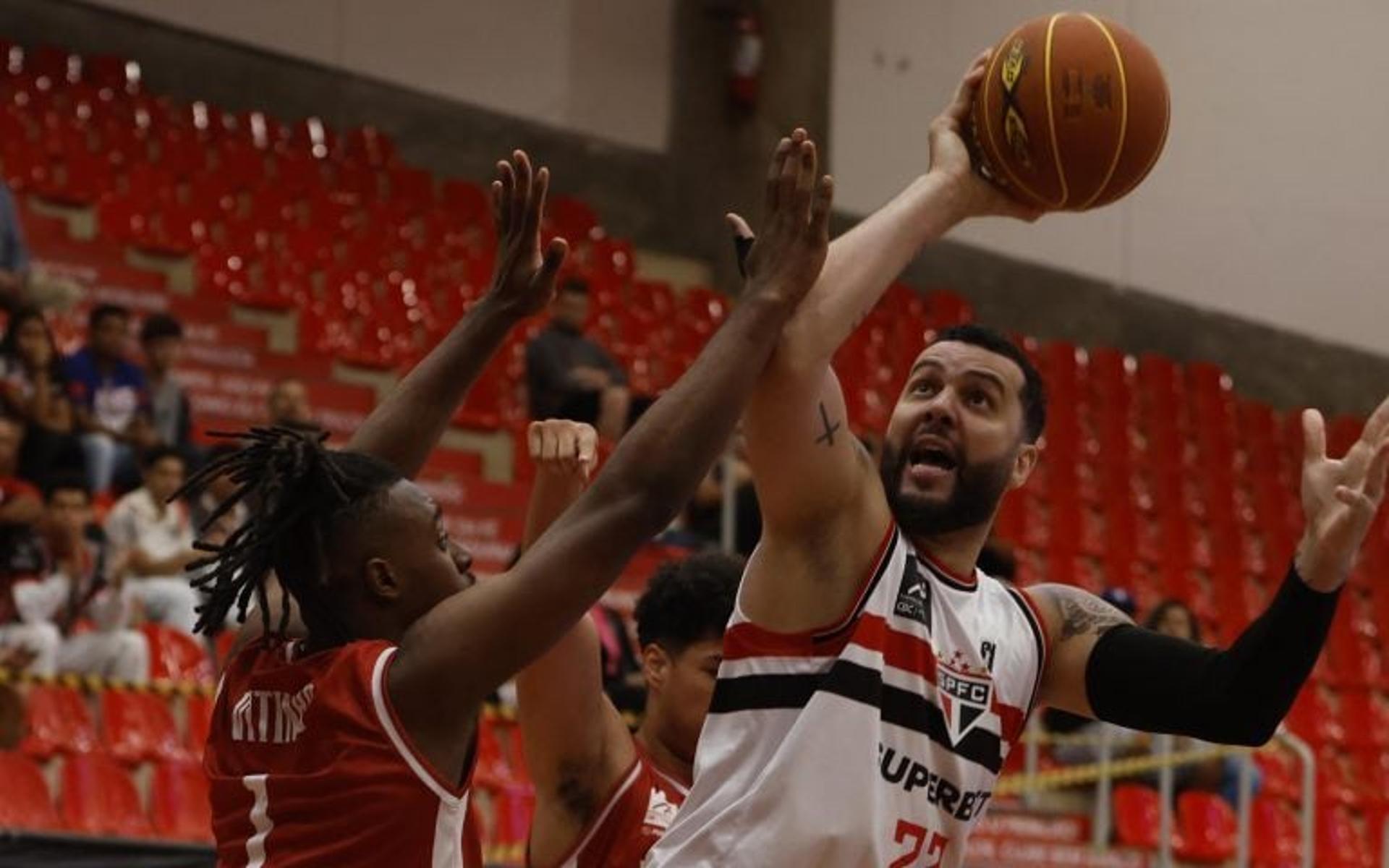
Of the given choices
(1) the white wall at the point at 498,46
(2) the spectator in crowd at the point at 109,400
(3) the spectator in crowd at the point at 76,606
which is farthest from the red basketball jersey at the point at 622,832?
(1) the white wall at the point at 498,46

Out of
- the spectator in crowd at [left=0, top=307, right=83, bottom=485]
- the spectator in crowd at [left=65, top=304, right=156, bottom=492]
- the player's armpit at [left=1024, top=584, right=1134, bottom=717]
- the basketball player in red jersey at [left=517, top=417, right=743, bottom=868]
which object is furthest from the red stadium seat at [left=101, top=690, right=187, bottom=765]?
the player's armpit at [left=1024, top=584, right=1134, bottom=717]

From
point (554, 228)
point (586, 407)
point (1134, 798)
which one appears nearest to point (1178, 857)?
point (1134, 798)

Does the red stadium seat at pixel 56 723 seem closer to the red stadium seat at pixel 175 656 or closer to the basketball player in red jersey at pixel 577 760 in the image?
the red stadium seat at pixel 175 656

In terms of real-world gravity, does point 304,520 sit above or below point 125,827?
above

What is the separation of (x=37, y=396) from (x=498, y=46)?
836cm

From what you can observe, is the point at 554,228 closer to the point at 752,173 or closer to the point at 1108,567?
the point at 752,173

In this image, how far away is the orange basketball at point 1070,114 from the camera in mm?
4109

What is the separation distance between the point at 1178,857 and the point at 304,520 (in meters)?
8.52

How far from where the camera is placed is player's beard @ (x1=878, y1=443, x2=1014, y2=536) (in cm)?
416

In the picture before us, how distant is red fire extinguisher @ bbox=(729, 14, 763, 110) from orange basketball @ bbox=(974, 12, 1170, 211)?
14499mm

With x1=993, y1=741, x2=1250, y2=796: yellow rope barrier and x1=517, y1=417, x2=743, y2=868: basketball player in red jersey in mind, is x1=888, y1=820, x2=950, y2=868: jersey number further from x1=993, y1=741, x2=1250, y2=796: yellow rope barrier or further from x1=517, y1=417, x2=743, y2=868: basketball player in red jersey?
x1=993, y1=741, x2=1250, y2=796: yellow rope barrier

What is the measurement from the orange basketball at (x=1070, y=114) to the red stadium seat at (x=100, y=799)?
539cm

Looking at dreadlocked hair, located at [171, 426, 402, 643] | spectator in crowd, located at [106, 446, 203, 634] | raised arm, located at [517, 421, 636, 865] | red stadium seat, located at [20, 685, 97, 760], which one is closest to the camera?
dreadlocked hair, located at [171, 426, 402, 643]

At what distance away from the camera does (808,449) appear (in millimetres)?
3873
